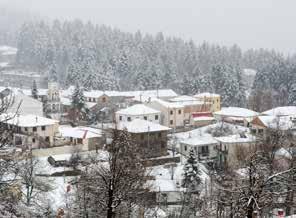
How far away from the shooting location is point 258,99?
53188 millimetres

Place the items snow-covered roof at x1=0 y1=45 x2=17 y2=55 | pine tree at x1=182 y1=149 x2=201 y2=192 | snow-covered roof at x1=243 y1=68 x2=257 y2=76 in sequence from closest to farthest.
A: pine tree at x1=182 y1=149 x2=201 y2=192
snow-covered roof at x1=243 y1=68 x2=257 y2=76
snow-covered roof at x1=0 y1=45 x2=17 y2=55

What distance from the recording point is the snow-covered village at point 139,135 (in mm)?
11570

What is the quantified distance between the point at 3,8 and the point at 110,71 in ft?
416

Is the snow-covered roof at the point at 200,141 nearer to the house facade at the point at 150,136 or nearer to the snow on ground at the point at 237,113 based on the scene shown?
the house facade at the point at 150,136

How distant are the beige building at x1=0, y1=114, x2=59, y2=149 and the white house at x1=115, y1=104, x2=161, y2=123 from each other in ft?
23.8

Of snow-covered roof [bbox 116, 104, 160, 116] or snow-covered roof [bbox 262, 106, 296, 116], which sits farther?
snow-covered roof [bbox 262, 106, 296, 116]

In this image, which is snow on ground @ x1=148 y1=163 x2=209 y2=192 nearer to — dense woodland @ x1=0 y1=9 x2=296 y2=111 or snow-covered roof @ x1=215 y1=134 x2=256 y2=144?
snow-covered roof @ x1=215 y1=134 x2=256 y2=144

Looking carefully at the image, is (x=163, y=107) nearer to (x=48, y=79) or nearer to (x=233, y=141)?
(x=233, y=141)

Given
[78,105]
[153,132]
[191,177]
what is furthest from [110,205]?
[78,105]

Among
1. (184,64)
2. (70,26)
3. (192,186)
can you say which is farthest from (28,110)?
(70,26)

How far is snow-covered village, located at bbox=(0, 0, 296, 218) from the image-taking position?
11.6 meters

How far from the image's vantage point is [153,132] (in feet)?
115

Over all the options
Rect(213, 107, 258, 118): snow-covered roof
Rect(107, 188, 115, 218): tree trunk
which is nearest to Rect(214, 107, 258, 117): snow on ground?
Rect(213, 107, 258, 118): snow-covered roof

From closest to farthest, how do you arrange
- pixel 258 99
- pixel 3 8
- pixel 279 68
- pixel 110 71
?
1. pixel 258 99
2. pixel 279 68
3. pixel 110 71
4. pixel 3 8
